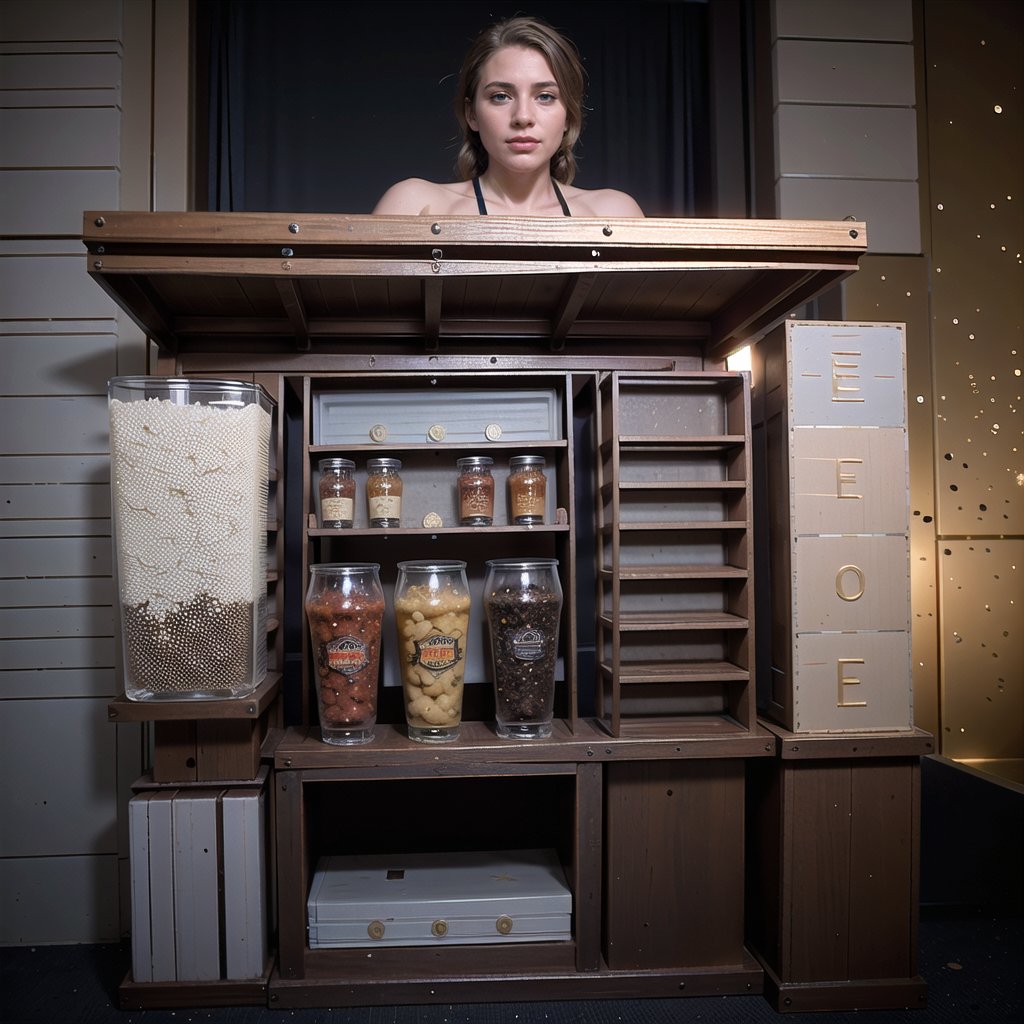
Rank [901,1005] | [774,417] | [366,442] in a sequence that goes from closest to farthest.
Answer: [901,1005] < [774,417] < [366,442]

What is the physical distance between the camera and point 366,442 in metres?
2.20

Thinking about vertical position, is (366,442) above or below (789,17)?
below

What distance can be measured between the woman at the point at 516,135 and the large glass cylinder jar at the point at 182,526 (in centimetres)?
85

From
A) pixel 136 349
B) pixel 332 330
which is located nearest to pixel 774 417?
pixel 332 330

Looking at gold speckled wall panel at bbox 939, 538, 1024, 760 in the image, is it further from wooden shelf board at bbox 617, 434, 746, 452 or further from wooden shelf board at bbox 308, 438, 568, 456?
wooden shelf board at bbox 308, 438, 568, 456

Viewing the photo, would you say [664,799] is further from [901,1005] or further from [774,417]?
[774,417]

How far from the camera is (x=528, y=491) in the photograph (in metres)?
2.04

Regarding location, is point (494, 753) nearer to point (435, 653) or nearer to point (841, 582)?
point (435, 653)

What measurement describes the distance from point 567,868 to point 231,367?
167 cm

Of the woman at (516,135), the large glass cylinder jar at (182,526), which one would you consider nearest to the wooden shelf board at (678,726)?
the large glass cylinder jar at (182,526)

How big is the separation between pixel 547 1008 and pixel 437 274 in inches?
70.5

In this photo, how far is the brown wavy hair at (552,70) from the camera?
211 cm

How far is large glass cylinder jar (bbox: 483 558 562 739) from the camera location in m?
1.95

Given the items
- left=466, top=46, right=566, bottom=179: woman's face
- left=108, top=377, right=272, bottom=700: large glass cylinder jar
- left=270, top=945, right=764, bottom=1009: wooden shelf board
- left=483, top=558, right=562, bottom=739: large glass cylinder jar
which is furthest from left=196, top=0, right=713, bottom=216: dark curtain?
left=270, top=945, right=764, bottom=1009: wooden shelf board
